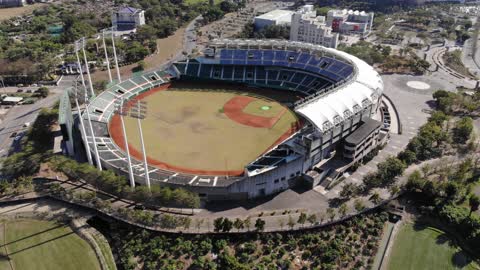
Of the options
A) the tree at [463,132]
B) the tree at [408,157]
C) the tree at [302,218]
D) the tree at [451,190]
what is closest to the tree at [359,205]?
the tree at [302,218]

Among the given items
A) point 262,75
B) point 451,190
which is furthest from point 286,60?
point 451,190

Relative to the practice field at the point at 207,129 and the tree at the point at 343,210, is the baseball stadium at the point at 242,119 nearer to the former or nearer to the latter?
the practice field at the point at 207,129

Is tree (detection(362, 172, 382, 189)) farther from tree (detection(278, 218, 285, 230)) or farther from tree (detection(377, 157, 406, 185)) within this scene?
tree (detection(278, 218, 285, 230))

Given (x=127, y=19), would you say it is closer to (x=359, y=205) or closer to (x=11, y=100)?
(x=11, y=100)

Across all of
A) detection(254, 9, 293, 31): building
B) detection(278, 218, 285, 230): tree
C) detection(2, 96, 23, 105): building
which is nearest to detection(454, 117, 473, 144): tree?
detection(278, 218, 285, 230): tree

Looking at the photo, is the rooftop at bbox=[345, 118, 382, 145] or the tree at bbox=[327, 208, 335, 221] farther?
the rooftop at bbox=[345, 118, 382, 145]

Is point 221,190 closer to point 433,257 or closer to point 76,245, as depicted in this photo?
point 76,245
